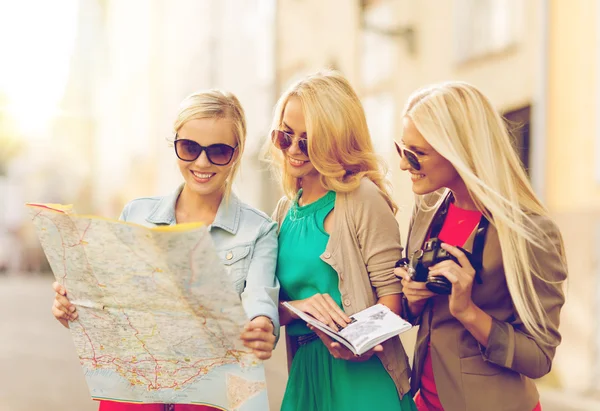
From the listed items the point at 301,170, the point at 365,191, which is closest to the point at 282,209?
the point at 301,170

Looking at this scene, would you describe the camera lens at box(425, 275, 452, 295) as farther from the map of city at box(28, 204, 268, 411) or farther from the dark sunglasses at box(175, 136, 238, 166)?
the dark sunglasses at box(175, 136, 238, 166)

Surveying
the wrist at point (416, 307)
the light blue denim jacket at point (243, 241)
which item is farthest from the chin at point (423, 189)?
the light blue denim jacket at point (243, 241)

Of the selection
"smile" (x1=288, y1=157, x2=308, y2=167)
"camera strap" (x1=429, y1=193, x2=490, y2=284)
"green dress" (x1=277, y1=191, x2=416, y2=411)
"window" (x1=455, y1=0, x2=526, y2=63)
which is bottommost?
"green dress" (x1=277, y1=191, x2=416, y2=411)

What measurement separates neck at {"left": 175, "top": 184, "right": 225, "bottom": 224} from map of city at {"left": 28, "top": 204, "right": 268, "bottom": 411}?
0.46m

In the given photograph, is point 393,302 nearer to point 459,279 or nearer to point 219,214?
point 459,279

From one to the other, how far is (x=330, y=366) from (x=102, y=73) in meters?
22.3

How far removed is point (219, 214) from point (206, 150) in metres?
0.23

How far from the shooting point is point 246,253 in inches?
109

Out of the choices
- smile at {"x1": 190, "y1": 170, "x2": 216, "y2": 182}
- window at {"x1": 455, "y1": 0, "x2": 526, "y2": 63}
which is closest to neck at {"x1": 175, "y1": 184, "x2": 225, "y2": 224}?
smile at {"x1": 190, "y1": 170, "x2": 216, "y2": 182}

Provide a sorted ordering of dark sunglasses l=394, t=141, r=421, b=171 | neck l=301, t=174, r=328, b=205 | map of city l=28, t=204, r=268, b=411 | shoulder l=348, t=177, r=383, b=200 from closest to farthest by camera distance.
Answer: map of city l=28, t=204, r=268, b=411 → dark sunglasses l=394, t=141, r=421, b=171 → shoulder l=348, t=177, r=383, b=200 → neck l=301, t=174, r=328, b=205

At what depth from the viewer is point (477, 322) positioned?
245 centimetres

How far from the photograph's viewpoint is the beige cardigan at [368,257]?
275 cm

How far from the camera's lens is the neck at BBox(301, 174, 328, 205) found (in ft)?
9.75

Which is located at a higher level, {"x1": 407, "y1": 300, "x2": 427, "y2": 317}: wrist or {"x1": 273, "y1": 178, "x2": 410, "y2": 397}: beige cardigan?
{"x1": 273, "y1": 178, "x2": 410, "y2": 397}: beige cardigan
